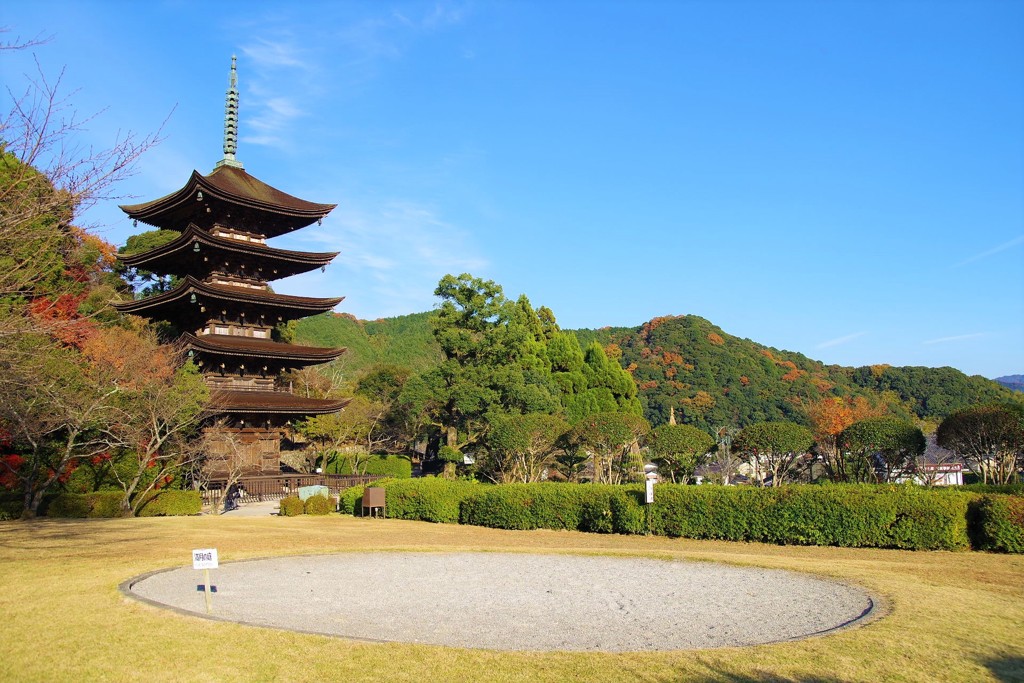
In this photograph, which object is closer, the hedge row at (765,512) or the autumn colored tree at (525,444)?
the hedge row at (765,512)

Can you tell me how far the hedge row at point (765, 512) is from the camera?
1489cm

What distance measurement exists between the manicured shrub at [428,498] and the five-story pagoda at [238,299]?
9.18 meters

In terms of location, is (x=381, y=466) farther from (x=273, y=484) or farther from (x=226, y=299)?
(x=226, y=299)

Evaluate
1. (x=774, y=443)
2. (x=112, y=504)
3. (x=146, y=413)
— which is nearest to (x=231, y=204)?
(x=146, y=413)

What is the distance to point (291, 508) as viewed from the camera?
77.4 ft

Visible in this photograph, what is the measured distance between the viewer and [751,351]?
76.0 metres

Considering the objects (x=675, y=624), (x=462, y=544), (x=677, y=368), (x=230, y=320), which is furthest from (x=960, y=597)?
(x=677, y=368)

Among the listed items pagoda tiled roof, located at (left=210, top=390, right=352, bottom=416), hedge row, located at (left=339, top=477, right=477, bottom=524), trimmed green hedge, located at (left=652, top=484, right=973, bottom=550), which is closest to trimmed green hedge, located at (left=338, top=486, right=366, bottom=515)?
hedge row, located at (left=339, top=477, right=477, bottom=524)

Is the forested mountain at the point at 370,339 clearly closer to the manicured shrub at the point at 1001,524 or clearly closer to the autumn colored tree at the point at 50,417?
the autumn colored tree at the point at 50,417

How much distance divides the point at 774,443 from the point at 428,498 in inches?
398

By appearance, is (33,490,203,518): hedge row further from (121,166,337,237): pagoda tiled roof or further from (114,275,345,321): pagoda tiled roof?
(121,166,337,237): pagoda tiled roof

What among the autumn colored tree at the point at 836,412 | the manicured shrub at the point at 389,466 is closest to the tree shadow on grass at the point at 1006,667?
the manicured shrub at the point at 389,466

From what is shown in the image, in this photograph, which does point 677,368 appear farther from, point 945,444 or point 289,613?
point 289,613

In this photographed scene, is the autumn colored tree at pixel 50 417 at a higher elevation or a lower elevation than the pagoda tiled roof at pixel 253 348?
lower
